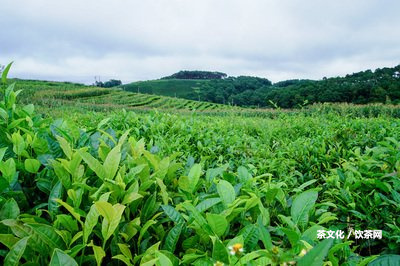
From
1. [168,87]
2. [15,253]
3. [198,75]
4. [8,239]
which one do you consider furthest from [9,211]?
[198,75]

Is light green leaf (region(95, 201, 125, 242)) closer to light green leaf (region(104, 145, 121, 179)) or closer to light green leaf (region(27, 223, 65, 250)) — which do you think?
light green leaf (region(27, 223, 65, 250))

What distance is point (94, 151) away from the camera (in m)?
1.66

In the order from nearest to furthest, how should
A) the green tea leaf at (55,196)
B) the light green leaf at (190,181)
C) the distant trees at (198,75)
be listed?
the green tea leaf at (55,196) → the light green leaf at (190,181) → the distant trees at (198,75)

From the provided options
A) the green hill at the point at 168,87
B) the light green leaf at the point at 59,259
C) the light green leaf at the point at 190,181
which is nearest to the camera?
the light green leaf at the point at 59,259

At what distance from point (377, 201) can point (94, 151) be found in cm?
167

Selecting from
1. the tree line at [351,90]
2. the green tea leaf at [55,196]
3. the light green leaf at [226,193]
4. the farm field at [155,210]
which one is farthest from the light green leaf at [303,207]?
the tree line at [351,90]

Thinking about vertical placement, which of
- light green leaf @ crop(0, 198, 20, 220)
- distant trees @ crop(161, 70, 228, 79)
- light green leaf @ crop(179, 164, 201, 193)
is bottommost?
light green leaf @ crop(0, 198, 20, 220)

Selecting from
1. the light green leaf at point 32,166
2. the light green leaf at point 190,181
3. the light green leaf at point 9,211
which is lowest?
the light green leaf at point 9,211

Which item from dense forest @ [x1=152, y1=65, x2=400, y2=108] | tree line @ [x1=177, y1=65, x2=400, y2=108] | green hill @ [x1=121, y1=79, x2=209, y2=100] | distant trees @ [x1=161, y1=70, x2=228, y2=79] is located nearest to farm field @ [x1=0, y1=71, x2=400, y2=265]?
dense forest @ [x1=152, y1=65, x2=400, y2=108]

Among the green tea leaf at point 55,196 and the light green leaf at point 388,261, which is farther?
the green tea leaf at point 55,196

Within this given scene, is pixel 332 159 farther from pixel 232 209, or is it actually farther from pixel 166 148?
pixel 232 209

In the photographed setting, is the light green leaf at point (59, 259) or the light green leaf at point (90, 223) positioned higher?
the light green leaf at point (90, 223)

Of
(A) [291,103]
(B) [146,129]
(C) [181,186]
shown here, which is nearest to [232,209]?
(C) [181,186]

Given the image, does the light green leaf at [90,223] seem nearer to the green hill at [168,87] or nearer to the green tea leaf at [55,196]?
the green tea leaf at [55,196]
